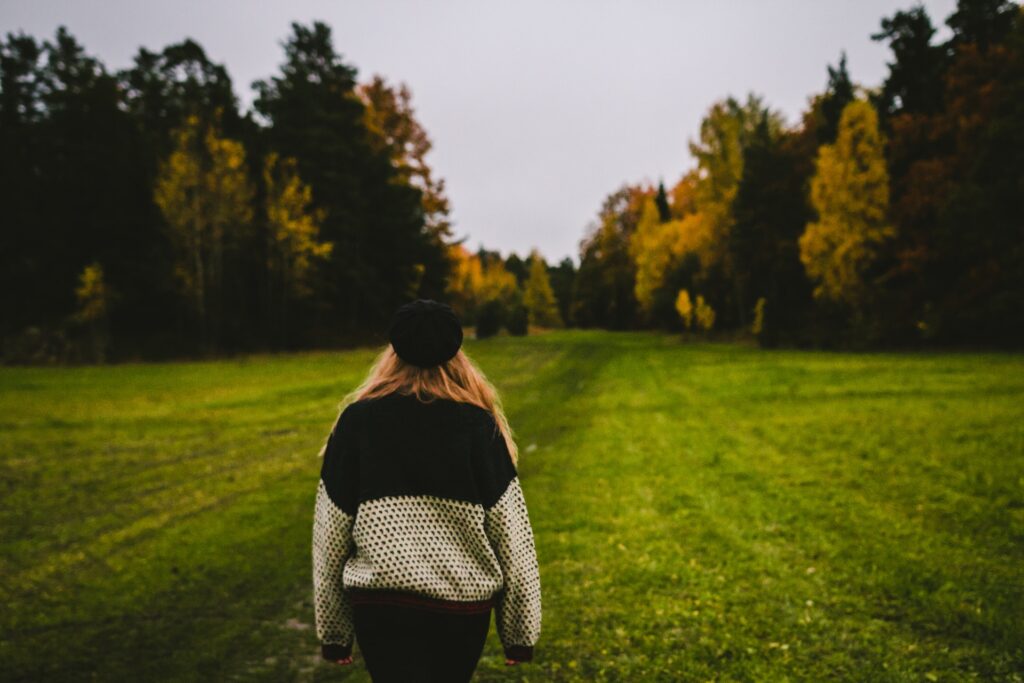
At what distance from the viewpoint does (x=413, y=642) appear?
6.89ft

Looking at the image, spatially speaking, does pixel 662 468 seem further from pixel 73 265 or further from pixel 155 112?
pixel 155 112

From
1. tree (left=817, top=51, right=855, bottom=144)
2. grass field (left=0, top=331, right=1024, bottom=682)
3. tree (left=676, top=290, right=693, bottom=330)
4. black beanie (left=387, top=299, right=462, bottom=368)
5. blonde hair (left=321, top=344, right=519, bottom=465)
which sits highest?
tree (left=817, top=51, right=855, bottom=144)

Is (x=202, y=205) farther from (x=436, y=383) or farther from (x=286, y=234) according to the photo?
(x=436, y=383)

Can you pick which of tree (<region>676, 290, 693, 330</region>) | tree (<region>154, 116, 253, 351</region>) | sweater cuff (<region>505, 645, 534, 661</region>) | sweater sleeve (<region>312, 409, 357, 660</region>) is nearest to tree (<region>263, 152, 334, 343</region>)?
tree (<region>154, 116, 253, 351</region>)

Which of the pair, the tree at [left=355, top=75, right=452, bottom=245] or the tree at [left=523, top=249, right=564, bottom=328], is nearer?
the tree at [left=355, top=75, right=452, bottom=245]

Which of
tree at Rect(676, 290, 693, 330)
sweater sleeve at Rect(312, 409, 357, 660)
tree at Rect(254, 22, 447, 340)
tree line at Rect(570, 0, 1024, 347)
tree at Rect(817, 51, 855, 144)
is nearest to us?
sweater sleeve at Rect(312, 409, 357, 660)

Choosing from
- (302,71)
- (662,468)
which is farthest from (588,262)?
(662,468)

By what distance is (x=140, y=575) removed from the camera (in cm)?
592

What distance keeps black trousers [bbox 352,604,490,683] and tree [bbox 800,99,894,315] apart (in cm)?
3147

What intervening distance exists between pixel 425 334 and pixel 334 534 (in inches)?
31.5

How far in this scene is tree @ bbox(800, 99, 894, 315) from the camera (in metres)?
28.6

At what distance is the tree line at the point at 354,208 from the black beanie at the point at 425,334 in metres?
29.2

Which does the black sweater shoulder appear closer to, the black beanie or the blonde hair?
the blonde hair

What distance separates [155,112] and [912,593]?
45.3m
